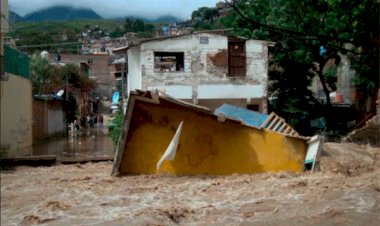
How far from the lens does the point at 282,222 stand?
13.9ft

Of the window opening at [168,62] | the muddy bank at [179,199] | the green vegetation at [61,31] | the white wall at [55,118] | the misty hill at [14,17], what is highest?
the window opening at [168,62]

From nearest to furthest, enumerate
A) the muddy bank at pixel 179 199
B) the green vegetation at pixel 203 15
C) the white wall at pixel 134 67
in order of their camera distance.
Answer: the muddy bank at pixel 179 199 < the green vegetation at pixel 203 15 < the white wall at pixel 134 67

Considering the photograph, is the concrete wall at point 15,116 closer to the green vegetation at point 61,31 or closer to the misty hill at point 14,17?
the misty hill at point 14,17

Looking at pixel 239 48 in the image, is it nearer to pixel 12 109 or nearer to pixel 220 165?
pixel 220 165

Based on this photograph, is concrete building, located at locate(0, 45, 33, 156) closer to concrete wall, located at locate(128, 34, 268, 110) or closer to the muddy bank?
the muddy bank

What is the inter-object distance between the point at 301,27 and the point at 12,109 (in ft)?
49.3

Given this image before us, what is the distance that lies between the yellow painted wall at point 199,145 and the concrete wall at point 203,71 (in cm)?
1103

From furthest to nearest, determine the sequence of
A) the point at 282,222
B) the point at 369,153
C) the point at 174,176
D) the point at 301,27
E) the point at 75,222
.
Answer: the point at 301,27
the point at 369,153
the point at 174,176
the point at 282,222
the point at 75,222

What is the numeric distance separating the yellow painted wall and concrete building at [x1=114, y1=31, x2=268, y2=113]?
1102 cm

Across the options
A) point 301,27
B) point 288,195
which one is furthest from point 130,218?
point 301,27

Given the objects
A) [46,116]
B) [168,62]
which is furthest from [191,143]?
[168,62]

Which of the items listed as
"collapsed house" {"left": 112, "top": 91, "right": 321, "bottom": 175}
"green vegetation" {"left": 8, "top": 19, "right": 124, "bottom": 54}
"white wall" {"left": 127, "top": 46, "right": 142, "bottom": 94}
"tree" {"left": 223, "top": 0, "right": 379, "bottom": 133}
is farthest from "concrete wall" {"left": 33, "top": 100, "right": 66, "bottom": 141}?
"white wall" {"left": 127, "top": 46, "right": 142, "bottom": 94}

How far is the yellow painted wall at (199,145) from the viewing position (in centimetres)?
622

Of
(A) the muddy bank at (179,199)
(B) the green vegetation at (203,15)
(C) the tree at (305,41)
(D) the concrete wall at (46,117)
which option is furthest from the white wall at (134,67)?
(D) the concrete wall at (46,117)
